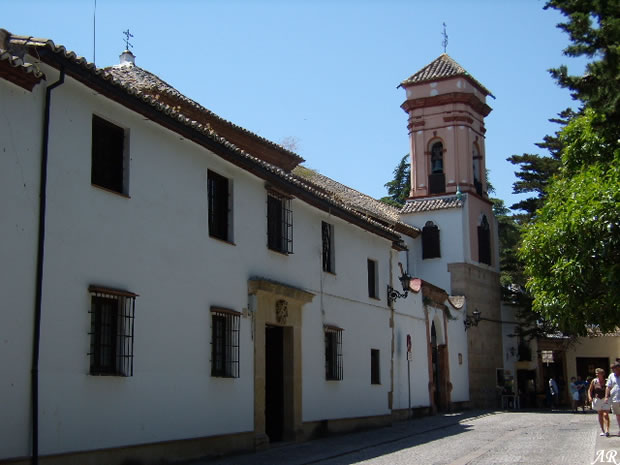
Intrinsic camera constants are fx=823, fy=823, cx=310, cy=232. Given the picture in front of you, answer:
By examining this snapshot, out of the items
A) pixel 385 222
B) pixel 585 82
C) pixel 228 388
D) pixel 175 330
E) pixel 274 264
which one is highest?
pixel 385 222

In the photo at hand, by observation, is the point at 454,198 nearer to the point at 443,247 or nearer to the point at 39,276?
the point at 443,247

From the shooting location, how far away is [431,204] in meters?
36.7

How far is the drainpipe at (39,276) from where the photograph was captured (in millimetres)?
9852

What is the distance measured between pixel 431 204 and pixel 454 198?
1111 mm

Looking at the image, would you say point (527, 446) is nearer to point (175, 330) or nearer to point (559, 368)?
point (175, 330)

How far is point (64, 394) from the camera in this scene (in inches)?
413

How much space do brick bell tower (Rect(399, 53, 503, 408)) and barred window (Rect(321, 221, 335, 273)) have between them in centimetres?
1597

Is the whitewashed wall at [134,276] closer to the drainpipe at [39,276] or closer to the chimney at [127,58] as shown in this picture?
the drainpipe at [39,276]

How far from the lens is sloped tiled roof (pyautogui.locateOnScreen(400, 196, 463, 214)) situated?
118 ft

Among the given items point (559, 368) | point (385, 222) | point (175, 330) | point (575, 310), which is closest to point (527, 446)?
point (575, 310)

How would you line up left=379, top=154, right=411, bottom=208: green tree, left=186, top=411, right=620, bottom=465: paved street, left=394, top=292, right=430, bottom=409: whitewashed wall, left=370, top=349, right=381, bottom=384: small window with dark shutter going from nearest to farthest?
left=186, top=411, right=620, bottom=465: paved street < left=370, top=349, right=381, bottom=384: small window with dark shutter < left=394, top=292, right=430, bottom=409: whitewashed wall < left=379, top=154, right=411, bottom=208: green tree

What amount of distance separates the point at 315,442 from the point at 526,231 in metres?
6.15

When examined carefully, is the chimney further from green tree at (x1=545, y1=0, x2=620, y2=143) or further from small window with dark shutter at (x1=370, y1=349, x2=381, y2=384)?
green tree at (x1=545, y1=0, x2=620, y2=143)
